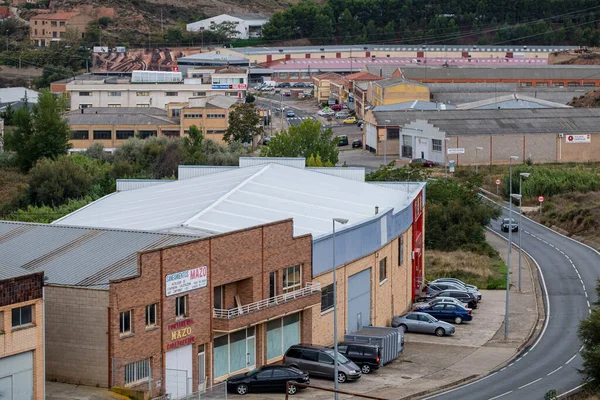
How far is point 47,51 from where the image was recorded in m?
174

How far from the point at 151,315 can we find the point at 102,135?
241 feet

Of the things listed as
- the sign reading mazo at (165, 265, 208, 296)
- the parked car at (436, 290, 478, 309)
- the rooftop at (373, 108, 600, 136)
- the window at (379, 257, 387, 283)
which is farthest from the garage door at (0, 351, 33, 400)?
the rooftop at (373, 108, 600, 136)

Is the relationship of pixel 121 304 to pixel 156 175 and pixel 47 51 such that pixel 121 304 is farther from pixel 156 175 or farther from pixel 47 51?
pixel 47 51

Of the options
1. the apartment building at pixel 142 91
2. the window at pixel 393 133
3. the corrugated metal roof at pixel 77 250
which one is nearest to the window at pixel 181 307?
the corrugated metal roof at pixel 77 250

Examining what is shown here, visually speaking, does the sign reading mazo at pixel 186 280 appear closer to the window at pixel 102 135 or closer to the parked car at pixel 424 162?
the parked car at pixel 424 162

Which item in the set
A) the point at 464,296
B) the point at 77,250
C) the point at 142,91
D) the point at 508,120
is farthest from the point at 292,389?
the point at 142,91

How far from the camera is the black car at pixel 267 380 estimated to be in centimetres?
3941

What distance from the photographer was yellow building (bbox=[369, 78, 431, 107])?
125 meters

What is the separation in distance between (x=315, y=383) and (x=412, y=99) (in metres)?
86.9

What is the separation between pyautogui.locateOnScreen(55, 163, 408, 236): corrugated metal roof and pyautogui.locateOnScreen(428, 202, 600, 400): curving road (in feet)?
27.8

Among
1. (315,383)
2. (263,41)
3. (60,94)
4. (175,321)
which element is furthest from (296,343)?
(263,41)

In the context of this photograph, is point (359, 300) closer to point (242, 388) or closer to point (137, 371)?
point (242, 388)

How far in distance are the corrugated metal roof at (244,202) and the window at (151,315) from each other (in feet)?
19.9

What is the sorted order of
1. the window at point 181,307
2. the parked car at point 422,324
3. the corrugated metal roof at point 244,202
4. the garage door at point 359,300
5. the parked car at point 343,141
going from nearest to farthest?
the window at point 181,307, the corrugated metal roof at point 244,202, the garage door at point 359,300, the parked car at point 422,324, the parked car at point 343,141
